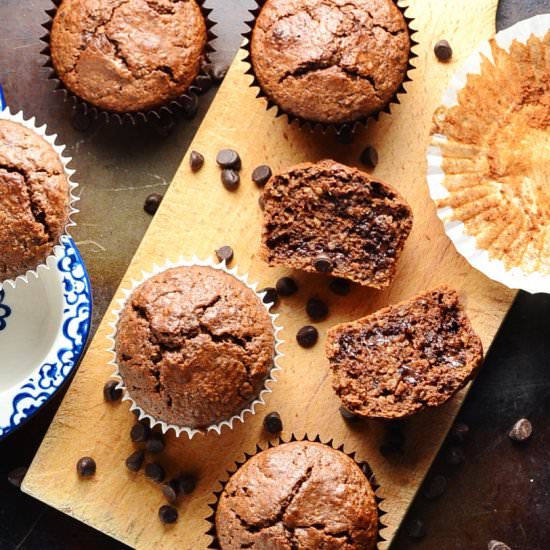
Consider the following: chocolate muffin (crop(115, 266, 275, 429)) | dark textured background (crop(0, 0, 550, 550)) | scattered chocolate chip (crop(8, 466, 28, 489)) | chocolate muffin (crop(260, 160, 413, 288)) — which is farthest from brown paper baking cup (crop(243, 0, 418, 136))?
scattered chocolate chip (crop(8, 466, 28, 489))

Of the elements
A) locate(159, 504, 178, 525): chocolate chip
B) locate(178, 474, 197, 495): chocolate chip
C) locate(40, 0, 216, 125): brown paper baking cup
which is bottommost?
locate(159, 504, 178, 525): chocolate chip

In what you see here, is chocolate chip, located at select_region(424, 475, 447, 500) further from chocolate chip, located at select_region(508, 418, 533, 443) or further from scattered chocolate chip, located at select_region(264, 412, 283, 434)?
scattered chocolate chip, located at select_region(264, 412, 283, 434)

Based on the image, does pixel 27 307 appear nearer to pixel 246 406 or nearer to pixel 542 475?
pixel 246 406

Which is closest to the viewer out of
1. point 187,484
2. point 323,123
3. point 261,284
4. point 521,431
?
point 323,123

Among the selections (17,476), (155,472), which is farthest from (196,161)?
(17,476)

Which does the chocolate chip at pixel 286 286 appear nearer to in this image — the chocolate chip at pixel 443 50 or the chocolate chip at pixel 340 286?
the chocolate chip at pixel 340 286

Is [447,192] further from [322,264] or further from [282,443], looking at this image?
[282,443]
